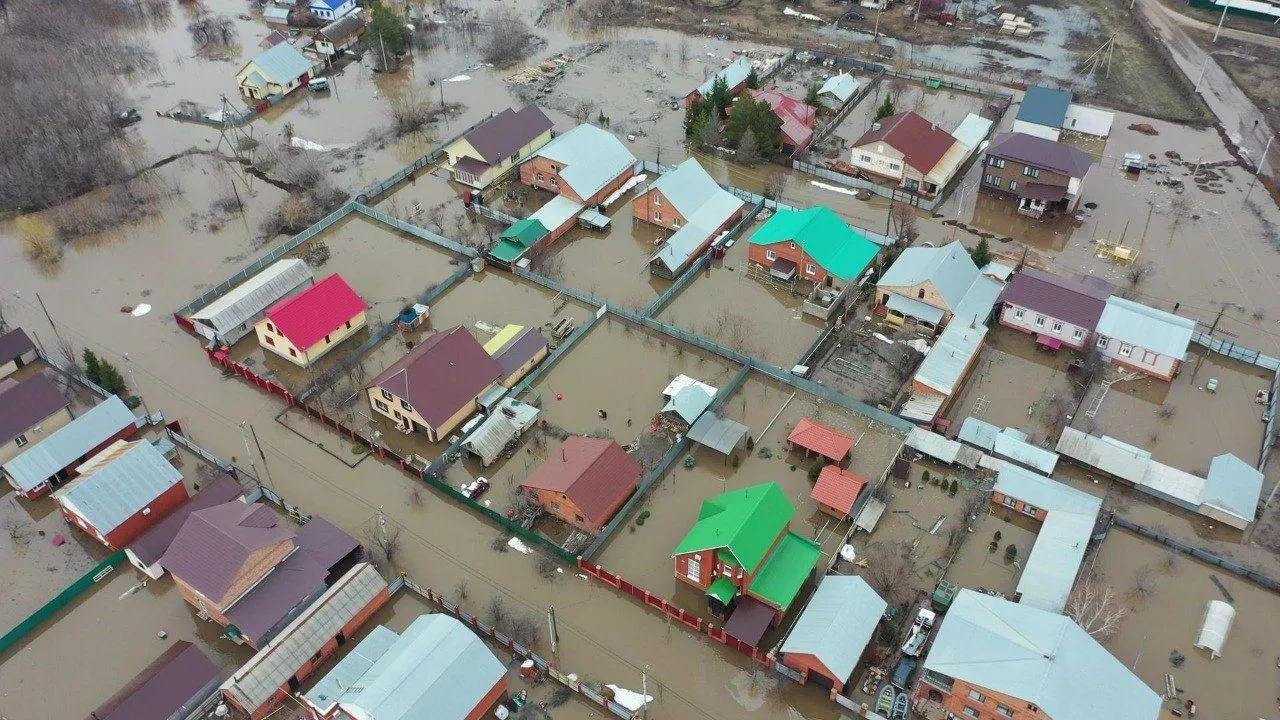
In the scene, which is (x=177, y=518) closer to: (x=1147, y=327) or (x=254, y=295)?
(x=254, y=295)

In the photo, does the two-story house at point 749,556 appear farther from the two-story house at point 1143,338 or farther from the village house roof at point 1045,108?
the village house roof at point 1045,108

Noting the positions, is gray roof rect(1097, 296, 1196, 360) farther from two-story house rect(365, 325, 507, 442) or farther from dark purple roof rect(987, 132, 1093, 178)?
two-story house rect(365, 325, 507, 442)

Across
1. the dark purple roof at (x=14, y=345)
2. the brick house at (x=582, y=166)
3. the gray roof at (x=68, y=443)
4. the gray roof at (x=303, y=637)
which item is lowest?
the gray roof at (x=303, y=637)

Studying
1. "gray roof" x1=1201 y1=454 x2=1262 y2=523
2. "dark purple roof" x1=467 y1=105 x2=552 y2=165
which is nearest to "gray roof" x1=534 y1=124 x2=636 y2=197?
"dark purple roof" x1=467 y1=105 x2=552 y2=165

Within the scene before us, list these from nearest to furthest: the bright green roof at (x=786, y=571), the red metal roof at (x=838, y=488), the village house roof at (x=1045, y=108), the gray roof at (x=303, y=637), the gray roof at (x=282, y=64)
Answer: the gray roof at (x=303, y=637) < the bright green roof at (x=786, y=571) < the red metal roof at (x=838, y=488) < the village house roof at (x=1045, y=108) < the gray roof at (x=282, y=64)

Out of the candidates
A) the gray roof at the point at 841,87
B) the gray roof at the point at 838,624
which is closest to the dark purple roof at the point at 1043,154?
the gray roof at the point at 841,87

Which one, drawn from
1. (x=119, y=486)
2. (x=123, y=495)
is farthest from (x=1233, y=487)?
(x=119, y=486)
